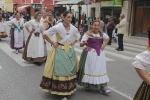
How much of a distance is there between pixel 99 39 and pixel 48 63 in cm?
117

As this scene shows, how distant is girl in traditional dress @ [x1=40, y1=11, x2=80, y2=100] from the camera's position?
4438mm

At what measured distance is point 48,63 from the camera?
4.55 m

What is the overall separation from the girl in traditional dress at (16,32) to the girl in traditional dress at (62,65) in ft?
17.3

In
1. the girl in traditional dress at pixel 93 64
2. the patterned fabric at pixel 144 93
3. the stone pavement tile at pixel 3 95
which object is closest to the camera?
the patterned fabric at pixel 144 93

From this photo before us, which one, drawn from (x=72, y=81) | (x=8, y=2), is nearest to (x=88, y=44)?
(x=72, y=81)

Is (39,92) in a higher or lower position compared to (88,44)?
lower

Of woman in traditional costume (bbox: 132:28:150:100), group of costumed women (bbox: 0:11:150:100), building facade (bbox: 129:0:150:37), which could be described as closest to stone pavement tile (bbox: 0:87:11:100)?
group of costumed women (bbox: 0:11:150:100)

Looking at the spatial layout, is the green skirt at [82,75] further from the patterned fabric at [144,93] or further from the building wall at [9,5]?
the building wall at [9,5]

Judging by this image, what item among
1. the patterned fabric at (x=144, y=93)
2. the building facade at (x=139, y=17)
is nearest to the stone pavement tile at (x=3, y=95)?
the patterned fabric at (x=144, y=93)

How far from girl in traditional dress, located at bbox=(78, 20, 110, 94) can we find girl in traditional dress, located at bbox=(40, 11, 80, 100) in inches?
11.3

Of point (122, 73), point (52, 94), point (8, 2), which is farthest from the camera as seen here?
point (8, 2)

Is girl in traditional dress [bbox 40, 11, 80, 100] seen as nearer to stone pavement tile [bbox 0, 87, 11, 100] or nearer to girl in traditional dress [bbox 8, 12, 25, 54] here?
stone pavement tile [bbox 0, 87, 11, 100]

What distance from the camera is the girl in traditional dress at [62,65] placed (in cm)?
444

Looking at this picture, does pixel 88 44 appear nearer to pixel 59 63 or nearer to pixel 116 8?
pixel 59 63
